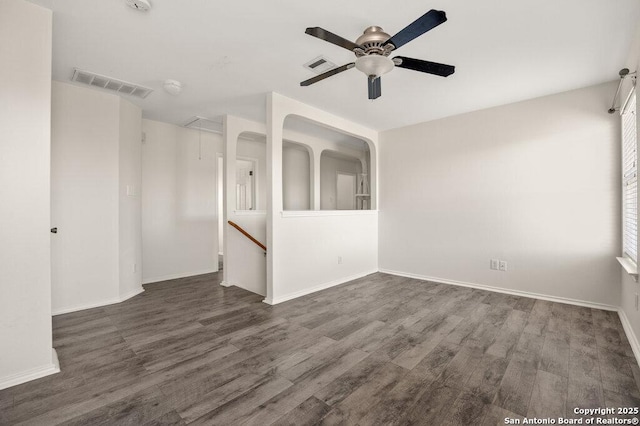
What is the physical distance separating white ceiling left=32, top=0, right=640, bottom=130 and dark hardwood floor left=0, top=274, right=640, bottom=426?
249 centimetres

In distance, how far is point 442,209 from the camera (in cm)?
432

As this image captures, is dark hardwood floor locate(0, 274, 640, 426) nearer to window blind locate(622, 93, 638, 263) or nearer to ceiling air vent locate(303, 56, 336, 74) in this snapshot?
window blind locate(622, 93, 638, 263)

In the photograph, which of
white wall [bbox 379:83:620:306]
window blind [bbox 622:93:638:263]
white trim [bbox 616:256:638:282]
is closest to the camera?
white trim [bbox 616:256:638:282]

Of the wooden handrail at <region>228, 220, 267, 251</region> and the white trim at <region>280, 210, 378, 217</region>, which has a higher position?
the white trim at <region>280, 210, 378, 217</region>

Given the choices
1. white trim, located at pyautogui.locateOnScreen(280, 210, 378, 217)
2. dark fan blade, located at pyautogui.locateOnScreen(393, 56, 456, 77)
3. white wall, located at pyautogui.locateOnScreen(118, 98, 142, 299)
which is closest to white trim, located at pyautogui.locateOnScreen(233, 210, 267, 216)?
white trim, located at pyautogui.locateOnScreen(280, 210, 378, 217)

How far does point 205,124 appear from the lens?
455 centimetres

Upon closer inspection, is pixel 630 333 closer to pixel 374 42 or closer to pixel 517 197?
pixel 517 197

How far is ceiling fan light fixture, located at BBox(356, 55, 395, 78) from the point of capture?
1860 millimetres

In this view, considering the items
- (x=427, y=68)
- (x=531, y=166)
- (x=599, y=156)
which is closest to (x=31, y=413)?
(x=427, y=68)

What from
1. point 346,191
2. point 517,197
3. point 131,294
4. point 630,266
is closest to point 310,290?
point 131,294

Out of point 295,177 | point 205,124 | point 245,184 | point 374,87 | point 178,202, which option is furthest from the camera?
point 295,177

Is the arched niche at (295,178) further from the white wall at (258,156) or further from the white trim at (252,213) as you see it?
the white trim at (252,213)

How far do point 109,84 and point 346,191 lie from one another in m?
6.07

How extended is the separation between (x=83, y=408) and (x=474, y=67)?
396cm
